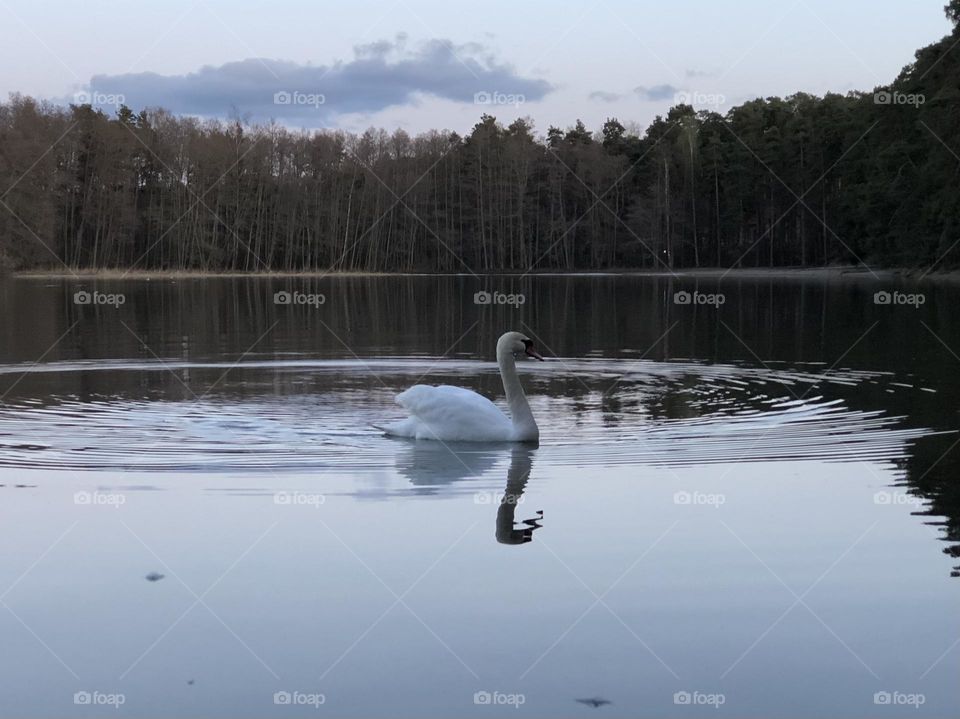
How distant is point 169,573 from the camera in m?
7.41

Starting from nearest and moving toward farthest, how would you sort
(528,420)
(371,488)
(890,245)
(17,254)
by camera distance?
(371,488)
(528,420)
(890,245)
(17,254)

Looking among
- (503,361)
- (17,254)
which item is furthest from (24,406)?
(17,254)

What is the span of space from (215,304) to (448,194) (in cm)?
6761

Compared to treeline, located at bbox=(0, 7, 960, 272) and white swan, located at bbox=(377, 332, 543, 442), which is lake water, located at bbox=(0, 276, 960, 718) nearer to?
white swan, located at bbox=(377, 332, 543, 442)

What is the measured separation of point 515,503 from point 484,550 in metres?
1.60

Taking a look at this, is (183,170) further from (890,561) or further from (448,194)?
(890,561)

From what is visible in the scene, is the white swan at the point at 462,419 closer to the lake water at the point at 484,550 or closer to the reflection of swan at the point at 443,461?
the reflection of swan at the point at 443,461

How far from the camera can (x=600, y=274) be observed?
9812 centimetres

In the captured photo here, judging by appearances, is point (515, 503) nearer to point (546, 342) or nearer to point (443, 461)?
point (443, 461)

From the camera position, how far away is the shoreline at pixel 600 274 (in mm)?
74500

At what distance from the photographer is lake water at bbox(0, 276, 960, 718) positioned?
5637mm

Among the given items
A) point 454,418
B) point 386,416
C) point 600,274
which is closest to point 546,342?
point 386,416

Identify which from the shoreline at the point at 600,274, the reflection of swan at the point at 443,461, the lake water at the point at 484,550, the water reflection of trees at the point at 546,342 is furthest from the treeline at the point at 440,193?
the reflection of swan at the point at 443,461

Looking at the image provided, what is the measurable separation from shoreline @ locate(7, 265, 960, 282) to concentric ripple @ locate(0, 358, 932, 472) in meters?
47.6
